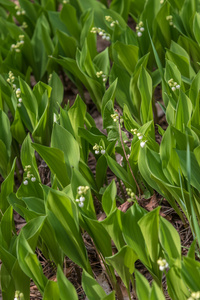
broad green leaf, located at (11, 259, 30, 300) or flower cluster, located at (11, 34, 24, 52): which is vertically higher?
flower cluster, located at (11, 34, 24, 52)

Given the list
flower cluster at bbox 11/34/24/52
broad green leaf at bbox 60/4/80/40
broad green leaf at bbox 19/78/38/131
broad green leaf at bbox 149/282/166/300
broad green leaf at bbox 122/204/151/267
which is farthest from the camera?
broad green leaf at bbox 60/4/80/40

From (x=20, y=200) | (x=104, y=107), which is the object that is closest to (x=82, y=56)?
(x=104, y=107)

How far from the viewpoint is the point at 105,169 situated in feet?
6.82

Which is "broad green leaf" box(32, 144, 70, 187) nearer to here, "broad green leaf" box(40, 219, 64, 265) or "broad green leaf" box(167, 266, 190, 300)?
"broad green leaf" box(40, 219, 64, 265)

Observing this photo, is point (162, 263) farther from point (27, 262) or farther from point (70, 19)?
point (70, 19)

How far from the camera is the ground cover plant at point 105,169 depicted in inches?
62.6

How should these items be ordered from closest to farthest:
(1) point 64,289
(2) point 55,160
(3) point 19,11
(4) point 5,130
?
1. (1) point 64,289
2. (2) point 55,160
3. (4) point 5,130
4. (3) point 19,11

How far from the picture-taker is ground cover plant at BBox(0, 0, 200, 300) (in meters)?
1.59

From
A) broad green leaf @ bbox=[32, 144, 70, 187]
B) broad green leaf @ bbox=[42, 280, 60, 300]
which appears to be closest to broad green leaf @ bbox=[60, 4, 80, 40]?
broad green leaf @ bbox=[32, 144, 70, 187]

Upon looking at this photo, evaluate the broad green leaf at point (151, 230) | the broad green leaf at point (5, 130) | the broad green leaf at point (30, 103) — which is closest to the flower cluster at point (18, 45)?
the broad green leaf at point (30, 103)

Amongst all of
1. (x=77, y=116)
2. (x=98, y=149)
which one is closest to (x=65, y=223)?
(x=98, y=149)

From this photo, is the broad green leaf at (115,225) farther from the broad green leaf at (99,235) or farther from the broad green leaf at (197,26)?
the broad green leaf at (197,26)

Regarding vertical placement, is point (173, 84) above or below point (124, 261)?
above

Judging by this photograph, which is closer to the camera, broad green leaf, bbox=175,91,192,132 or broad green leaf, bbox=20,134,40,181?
broad green leaf, bbox=175,91,192,132
